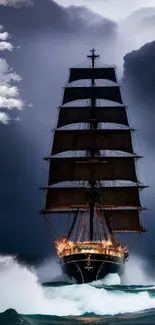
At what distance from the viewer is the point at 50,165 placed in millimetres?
85812

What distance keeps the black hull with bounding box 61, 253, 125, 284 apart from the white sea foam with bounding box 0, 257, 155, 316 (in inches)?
397

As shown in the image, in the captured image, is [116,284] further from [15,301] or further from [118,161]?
[15,301]

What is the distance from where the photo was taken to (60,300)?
146ft

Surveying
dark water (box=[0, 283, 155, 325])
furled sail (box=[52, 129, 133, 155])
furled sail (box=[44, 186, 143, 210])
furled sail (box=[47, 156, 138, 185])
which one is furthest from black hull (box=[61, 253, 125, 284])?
furled sail (box=[52, 129, 133, 155])

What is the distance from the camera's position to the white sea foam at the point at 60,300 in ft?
131

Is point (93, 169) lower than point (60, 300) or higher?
higher

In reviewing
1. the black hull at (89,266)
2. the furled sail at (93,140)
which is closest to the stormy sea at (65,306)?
the black hull at (89,266)

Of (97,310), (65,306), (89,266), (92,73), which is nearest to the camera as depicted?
(65,306)

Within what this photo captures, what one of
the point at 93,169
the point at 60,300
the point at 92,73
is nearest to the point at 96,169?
the point at 93,169

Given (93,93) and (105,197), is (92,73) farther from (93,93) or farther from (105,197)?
(105,197)

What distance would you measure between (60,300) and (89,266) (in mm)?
18457

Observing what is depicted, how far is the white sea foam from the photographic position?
3984 centimetres

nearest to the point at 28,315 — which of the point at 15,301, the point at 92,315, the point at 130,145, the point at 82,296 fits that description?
the point at 15,301

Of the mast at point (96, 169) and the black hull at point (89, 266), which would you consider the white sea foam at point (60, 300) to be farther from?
the mast at point (96, 169)
